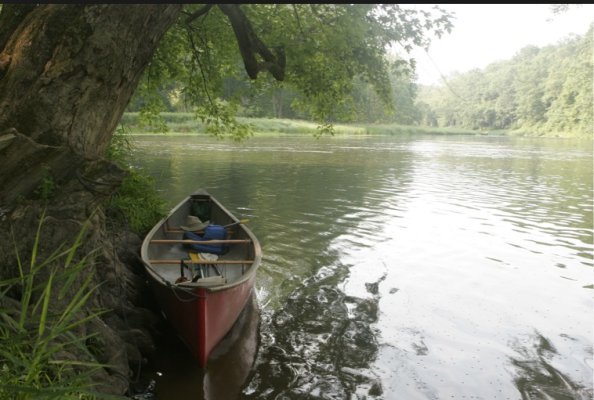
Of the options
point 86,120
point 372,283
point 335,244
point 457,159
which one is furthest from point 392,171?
point 86,120

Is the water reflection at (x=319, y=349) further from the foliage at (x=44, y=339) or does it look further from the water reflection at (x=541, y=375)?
the foliage at (x=44, y=339)

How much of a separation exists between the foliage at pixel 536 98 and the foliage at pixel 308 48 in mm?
66754

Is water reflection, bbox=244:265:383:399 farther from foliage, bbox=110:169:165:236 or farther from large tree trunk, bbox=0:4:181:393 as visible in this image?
foliage, bbox=110:169:165:236

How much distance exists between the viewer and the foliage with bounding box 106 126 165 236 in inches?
338

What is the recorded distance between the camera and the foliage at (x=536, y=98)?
7731 centimetres

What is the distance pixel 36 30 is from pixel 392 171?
68.4 feet

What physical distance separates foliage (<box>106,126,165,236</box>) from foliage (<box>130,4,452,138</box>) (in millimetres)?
2332

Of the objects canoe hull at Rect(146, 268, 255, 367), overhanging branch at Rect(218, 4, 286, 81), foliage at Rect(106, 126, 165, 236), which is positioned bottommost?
canoe hull at Rect(146, 268, 255, 367)

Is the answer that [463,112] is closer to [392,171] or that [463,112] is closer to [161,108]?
[392,171]

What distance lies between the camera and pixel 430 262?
9648 millimetres

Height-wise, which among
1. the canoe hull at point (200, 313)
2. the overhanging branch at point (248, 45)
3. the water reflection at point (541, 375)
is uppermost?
the overhanging branch at point (248, 45)

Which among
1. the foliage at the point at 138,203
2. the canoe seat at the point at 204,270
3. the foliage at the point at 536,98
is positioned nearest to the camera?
the canoe seat at the point at 204,270

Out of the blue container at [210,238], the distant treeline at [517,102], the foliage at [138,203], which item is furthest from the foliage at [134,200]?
the distant treeline at [517,102]

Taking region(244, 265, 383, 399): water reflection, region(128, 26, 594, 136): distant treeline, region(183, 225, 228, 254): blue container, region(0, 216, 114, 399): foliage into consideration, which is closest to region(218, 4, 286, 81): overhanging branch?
region(183, 225, 228, 254): blue container
